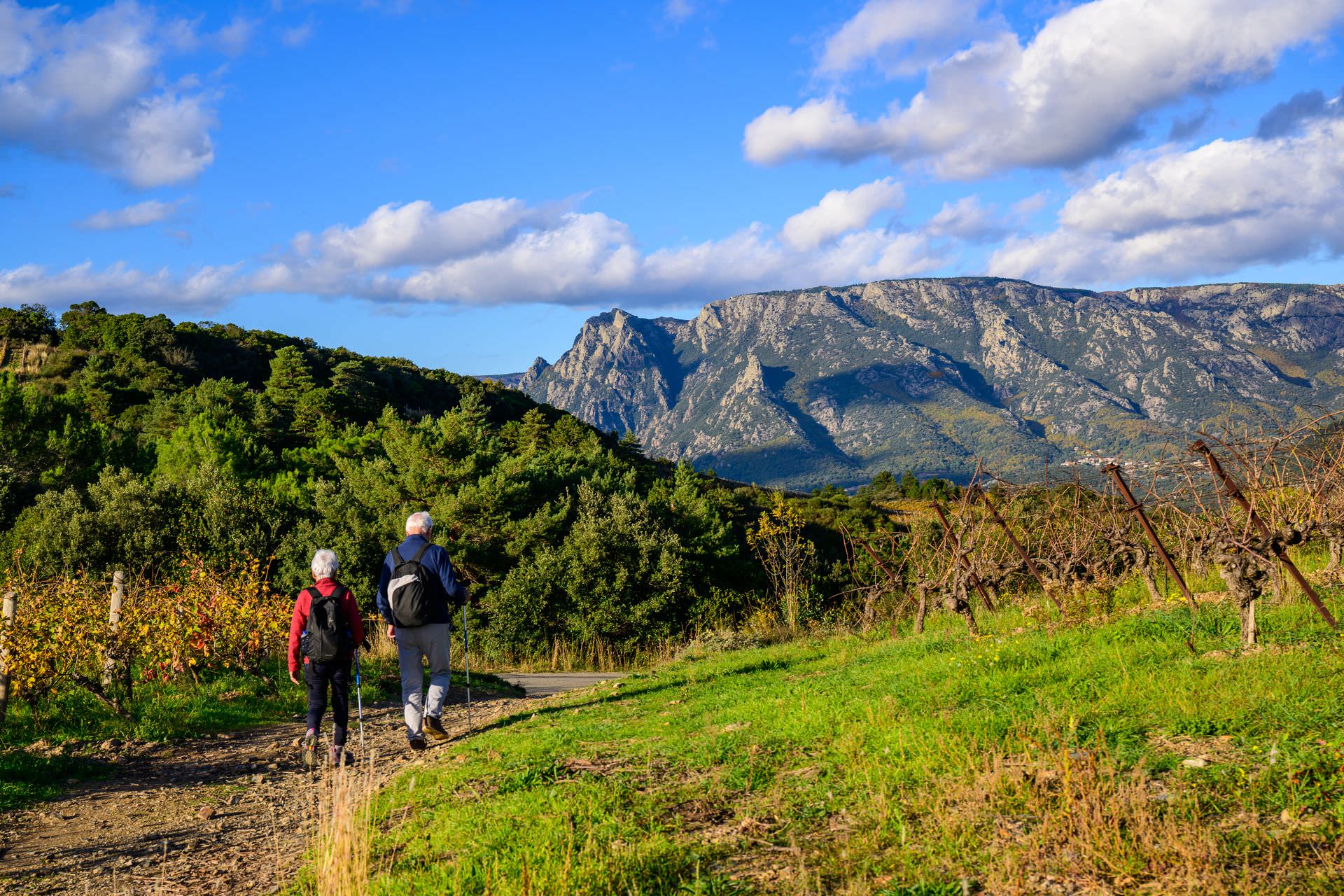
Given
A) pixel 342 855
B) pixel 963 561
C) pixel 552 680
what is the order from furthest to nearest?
1. pixel 552 680
2. pixel 963 561
3. pixel 342 855

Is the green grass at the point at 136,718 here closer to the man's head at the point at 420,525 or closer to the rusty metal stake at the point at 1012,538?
the man's head at the point at 420,525

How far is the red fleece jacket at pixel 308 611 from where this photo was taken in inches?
306

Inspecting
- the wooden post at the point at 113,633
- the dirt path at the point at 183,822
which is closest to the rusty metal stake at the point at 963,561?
the dirt path at the point at 183,822

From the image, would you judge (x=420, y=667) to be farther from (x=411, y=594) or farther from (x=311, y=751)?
(x=311, y=751)

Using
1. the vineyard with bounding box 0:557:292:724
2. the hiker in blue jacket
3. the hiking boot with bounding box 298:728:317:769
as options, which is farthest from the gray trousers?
the vineyard with bounding box 0:557:292:724

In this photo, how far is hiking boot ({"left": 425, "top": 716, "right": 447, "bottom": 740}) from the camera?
26.7 ft

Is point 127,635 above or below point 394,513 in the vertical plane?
below

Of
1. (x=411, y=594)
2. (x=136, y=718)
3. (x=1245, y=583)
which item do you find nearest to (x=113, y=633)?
(x=136, y=718)

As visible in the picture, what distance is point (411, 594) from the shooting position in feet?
25.6

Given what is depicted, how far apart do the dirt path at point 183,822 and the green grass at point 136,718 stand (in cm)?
22

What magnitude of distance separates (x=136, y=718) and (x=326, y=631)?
2.89 meters

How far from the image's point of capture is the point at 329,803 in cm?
627

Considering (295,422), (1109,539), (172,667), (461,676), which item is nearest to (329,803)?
(172,667)

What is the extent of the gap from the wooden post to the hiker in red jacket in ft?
8.63
